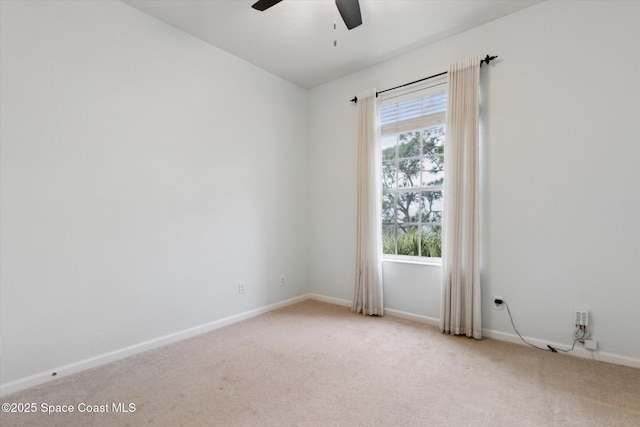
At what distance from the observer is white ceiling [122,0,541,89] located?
2.60 metres

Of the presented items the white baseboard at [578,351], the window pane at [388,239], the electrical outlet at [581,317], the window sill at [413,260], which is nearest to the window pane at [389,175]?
the window pane at [388,239]

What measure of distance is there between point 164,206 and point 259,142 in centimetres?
141

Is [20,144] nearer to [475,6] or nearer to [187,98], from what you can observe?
[187,98]

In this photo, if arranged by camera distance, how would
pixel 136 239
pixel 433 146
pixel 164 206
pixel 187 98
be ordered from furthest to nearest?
pixel 433 146, pixel 187 98, pixel 164 206, pixel 136 239

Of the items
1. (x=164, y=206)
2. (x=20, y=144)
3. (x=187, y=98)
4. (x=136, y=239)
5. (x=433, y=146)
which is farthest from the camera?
(x=433, y=146)

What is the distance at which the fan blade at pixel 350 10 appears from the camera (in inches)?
82.7

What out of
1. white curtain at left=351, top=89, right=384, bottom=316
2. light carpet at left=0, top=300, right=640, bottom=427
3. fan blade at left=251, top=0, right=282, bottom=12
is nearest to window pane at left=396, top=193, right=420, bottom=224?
white curtain at left=351, top=89, right=384, bottom=316

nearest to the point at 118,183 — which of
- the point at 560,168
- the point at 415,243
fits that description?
the point at 415,243

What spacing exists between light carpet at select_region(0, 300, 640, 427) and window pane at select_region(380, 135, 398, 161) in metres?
2.01

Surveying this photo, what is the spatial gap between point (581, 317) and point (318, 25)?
11.2 feet

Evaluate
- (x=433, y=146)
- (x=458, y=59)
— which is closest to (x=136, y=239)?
(x=433, y=146)

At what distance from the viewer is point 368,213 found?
3594 millimetres

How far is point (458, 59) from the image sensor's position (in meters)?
3.06

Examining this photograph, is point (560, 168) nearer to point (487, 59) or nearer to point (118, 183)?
point (487, 59)
